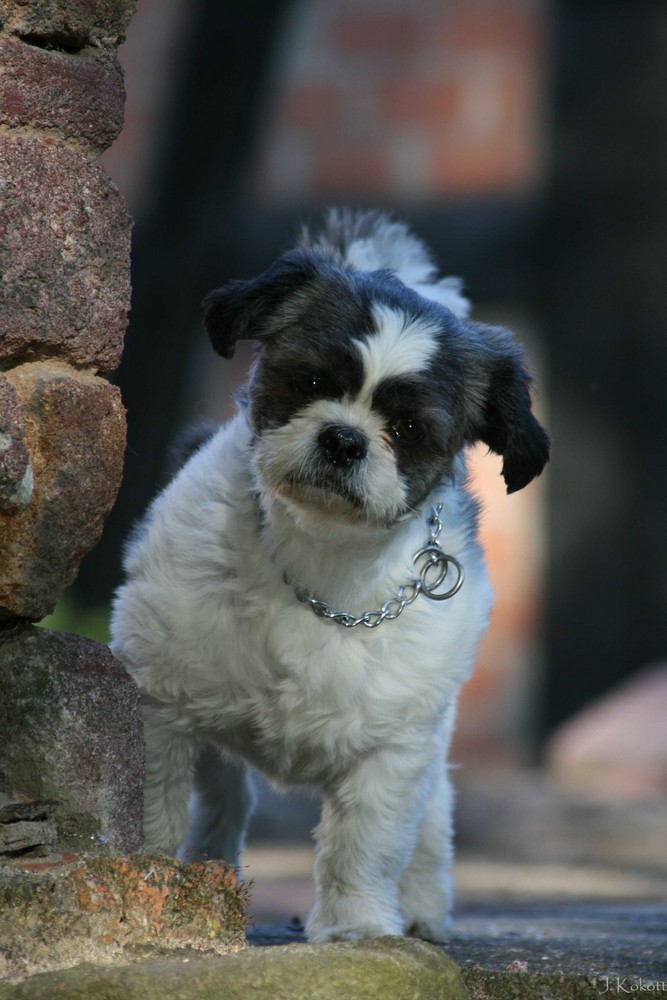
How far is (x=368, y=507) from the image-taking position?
3.21 meters

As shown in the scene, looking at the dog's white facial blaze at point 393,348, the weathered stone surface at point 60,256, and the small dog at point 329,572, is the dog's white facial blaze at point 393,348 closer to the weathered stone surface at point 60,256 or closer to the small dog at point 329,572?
the small dog at point 329,572

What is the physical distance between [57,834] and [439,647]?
102cm

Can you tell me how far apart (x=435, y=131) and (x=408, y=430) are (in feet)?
18.9

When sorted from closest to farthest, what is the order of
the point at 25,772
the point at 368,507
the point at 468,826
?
the point at 25,772 < the point at 368,507 < the point at 468,826

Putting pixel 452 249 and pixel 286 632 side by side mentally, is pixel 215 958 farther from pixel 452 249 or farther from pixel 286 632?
pixel 452 249

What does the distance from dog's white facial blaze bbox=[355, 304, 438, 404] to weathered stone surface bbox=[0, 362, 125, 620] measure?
2.19 ft

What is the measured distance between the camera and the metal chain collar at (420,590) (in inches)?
132

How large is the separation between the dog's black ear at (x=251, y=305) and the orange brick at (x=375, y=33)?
5.68m

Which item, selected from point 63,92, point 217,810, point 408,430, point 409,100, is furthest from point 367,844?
point 409,100

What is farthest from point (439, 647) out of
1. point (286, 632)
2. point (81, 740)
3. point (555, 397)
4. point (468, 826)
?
point (555, 397)

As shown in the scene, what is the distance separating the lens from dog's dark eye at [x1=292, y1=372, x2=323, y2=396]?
3.28 metres

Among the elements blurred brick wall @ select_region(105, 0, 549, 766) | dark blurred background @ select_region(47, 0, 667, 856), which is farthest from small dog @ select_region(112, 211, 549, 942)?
blurred brick wall @ select_region(105, 0, 549, 766)

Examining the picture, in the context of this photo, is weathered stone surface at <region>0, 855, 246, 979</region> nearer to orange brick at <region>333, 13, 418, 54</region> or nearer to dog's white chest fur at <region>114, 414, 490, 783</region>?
dog's white chest fur at <region>114, 414, 490, 783</region>

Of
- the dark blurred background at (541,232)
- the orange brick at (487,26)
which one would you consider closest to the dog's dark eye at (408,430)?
the dark blurred background at (541,232)
